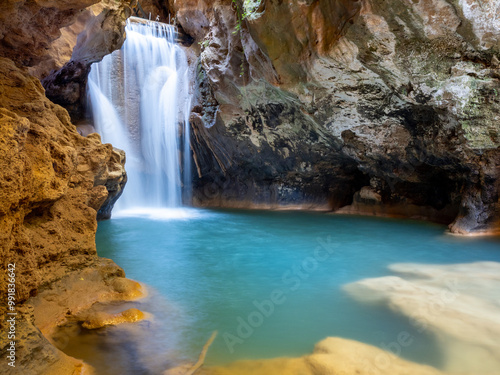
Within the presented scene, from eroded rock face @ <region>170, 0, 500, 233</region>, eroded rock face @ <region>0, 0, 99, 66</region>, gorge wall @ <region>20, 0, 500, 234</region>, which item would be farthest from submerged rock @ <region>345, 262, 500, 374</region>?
eroded rock face @ <region>0, 0, 99, 66</region>

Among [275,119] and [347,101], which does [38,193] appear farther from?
[275,119]

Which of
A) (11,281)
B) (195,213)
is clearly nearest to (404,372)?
(11,281)

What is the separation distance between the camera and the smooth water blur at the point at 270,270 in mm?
3535

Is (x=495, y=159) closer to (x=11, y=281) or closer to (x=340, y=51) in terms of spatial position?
(x=340, y=51)

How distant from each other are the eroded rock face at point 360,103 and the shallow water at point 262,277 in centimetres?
166

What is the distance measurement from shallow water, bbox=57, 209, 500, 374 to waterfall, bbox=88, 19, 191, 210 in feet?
14.0

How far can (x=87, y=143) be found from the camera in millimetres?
5137

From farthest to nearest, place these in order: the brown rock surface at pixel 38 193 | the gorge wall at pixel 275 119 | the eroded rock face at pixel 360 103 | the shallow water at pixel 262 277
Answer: the eroded rock face at pixel 360 103
the gorge wall at pixel 275 119
the shallow water at pixel 262 277
the brown rock surface at pixel 38 193

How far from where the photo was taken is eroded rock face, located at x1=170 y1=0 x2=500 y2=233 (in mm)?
6875

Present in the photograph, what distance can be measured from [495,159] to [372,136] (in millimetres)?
3115

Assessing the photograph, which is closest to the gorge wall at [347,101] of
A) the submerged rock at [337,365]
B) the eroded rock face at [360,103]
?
the eroded rock face at [360,103]

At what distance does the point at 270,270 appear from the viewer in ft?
19.7

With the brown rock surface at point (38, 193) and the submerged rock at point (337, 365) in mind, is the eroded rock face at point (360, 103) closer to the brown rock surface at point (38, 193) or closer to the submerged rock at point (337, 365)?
the brown rock surface at point (38, 193)

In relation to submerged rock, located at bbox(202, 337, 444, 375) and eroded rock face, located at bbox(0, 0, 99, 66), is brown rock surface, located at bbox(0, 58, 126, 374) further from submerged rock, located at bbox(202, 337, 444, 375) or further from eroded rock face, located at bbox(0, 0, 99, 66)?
submerged rock, located at bbox(202, 337, 444, 375)
